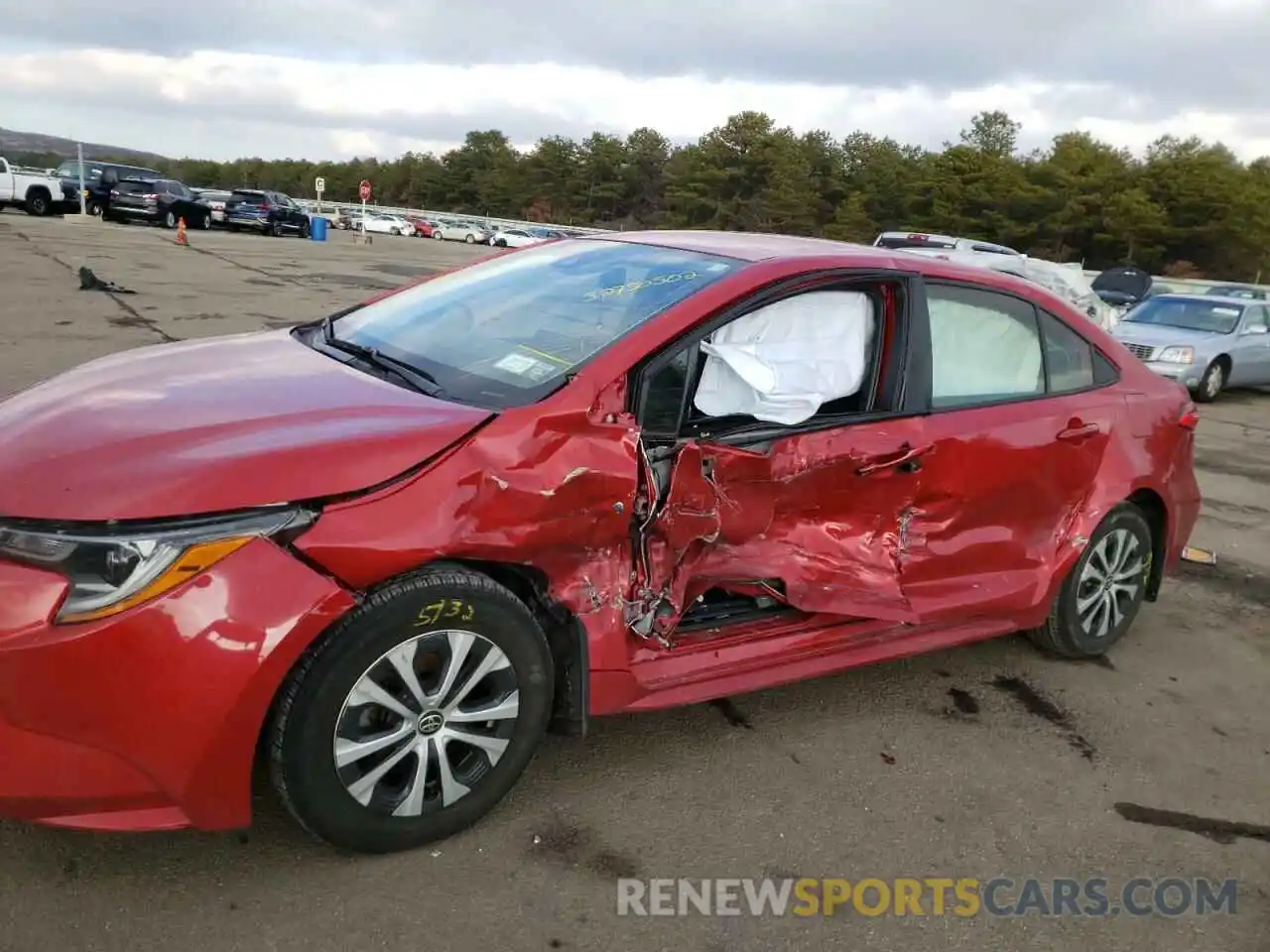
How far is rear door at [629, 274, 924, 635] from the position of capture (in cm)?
307

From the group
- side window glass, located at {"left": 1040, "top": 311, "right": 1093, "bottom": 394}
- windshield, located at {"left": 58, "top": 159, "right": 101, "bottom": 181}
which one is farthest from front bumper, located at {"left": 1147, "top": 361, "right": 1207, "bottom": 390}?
windshield, located at {"left": 58, "top": 159, "right": 101, "bottom": 181}

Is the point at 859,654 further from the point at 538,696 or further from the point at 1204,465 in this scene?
the point at 1204,465

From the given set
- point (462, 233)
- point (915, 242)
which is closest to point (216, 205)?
point (915, 242)

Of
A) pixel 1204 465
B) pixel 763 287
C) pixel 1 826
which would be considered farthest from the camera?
pixel 1204 465

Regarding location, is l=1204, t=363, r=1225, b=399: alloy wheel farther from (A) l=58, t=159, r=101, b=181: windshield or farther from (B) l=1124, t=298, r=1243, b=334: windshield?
(A) l=58, t=159, r=101, b=181: windshield

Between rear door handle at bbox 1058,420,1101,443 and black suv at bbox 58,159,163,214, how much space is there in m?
31.5

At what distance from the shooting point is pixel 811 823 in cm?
302

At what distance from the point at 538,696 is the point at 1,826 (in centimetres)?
143

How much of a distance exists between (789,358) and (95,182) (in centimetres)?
3356

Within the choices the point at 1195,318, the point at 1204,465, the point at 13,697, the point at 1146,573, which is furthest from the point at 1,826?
the point at 1195,318

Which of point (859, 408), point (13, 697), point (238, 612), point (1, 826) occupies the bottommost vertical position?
point (1, 826)

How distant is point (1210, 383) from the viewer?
1295cm

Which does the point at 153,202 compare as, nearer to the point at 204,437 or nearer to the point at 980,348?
the point at 980,348

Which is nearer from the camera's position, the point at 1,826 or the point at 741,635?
the point at 1,826
